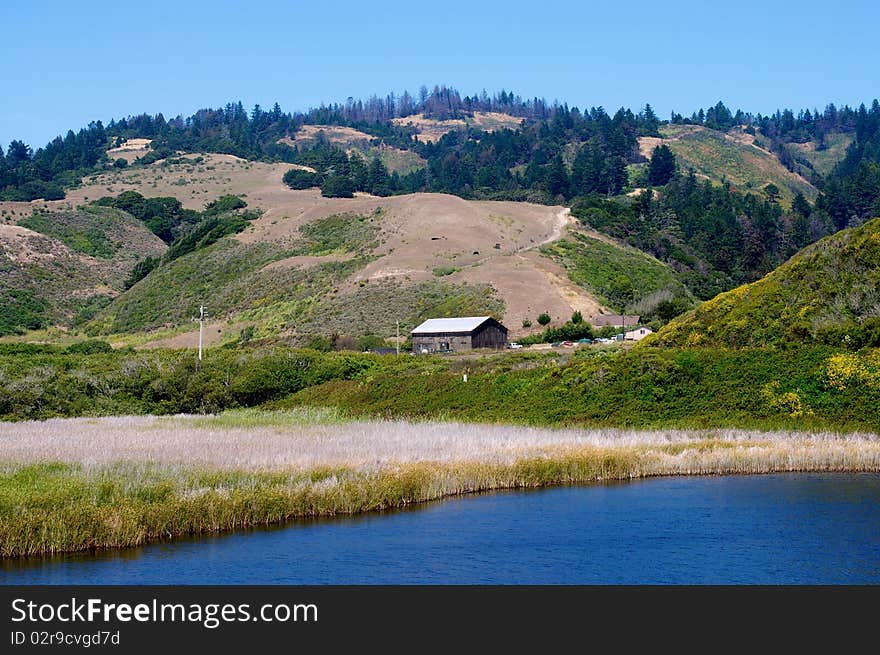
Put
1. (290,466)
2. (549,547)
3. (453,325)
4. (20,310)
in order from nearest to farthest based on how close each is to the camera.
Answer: (549,547) < (290,466) < (453,325) < (20,310)

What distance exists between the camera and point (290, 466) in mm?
31797

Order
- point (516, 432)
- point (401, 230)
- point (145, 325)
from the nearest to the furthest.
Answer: point (516, 432), point (145, 325), point (401, 230)

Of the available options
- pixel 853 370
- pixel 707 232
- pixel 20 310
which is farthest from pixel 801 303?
pixel 20 310

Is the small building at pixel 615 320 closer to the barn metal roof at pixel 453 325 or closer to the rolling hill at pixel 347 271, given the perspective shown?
the rolling hill at pixel 347 271

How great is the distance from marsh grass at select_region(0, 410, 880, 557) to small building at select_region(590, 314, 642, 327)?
178 feet

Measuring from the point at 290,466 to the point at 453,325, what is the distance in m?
62.8

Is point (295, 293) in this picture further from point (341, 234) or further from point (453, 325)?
point (453, 325)

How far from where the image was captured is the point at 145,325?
126m
